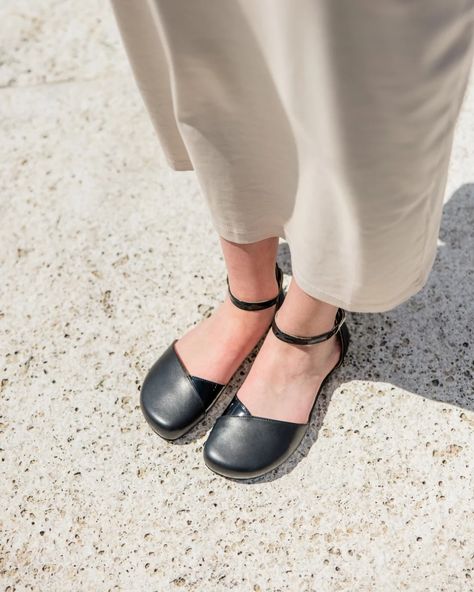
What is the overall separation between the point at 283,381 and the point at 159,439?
316 millimetres

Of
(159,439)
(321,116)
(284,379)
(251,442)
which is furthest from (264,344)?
(321,116)

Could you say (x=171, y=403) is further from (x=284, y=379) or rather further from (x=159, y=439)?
(x=284, y=379)

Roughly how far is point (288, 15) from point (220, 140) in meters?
0.29

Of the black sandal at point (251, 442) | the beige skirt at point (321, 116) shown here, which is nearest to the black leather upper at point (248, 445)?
the black sandal at point (251, 442)

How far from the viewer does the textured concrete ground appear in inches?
46.0

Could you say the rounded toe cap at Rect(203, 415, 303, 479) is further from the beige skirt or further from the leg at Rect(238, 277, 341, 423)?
the beige skirt

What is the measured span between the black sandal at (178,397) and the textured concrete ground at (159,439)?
0.18ft

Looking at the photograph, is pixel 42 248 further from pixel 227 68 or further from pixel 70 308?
pixel 227 68

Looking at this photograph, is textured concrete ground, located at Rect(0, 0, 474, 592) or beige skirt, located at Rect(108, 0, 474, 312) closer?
beige skirt, located at Rect(108, 0, 474, 312)

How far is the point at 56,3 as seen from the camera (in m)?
2.25

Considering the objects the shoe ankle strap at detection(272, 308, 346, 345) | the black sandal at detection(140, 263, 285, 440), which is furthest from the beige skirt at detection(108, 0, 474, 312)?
the black sandal at detection(140, 263, 285, 440)

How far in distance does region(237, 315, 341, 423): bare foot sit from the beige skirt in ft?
0.92

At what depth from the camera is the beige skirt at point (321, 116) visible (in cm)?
59

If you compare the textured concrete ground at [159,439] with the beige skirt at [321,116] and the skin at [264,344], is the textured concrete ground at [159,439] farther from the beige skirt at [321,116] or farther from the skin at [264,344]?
the beige skirt at [321,116]
